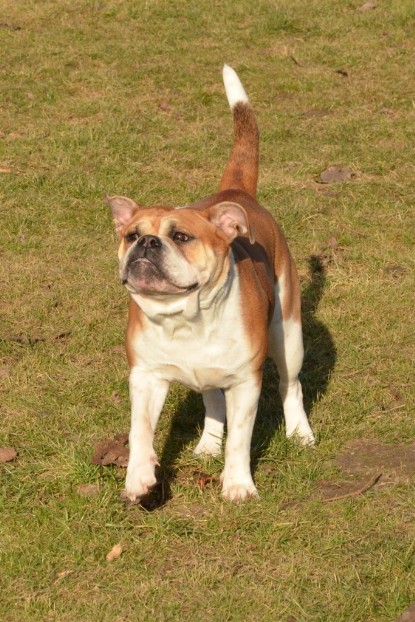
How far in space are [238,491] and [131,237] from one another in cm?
132

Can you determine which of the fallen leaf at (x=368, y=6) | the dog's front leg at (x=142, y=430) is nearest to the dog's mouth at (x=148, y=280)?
the dog's front leg at (x=142, y=430)

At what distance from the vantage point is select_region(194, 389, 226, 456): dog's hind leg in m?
5.91

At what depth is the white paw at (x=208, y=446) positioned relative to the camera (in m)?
5.89

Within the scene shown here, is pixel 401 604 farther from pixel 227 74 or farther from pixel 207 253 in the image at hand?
pixel 227 74

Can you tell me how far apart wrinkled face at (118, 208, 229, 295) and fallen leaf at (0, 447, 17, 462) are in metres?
1.38

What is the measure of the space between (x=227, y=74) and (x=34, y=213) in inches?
124

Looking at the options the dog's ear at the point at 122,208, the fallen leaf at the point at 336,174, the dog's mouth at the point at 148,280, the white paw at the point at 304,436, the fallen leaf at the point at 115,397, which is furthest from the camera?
the fallen leaf at the point at 336,174

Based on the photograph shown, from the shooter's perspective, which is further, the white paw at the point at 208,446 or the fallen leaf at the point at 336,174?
the fallen leaf at the point at 336,174

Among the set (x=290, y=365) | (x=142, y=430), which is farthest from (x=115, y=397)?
(x=142, y=430)

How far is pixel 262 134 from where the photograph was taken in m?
11.0

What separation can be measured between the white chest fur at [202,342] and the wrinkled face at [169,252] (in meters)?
0.17

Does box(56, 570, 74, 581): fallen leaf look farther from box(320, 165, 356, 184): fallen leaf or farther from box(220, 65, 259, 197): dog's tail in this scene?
box(320, 165, 356, 184): fallen leaf

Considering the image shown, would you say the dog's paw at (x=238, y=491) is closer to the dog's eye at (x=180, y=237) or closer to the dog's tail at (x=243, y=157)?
the dog's eye at (x=180, y=237)

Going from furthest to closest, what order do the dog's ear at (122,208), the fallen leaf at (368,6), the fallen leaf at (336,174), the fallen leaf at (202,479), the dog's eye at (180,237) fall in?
1. the fallen leaf at (368,6)
2. the fallen leaf at (336,174)
3. the fallen leaf at (202,479)
4. the dog's ear at (122,208)
5. the dog's eye at (180,237)
